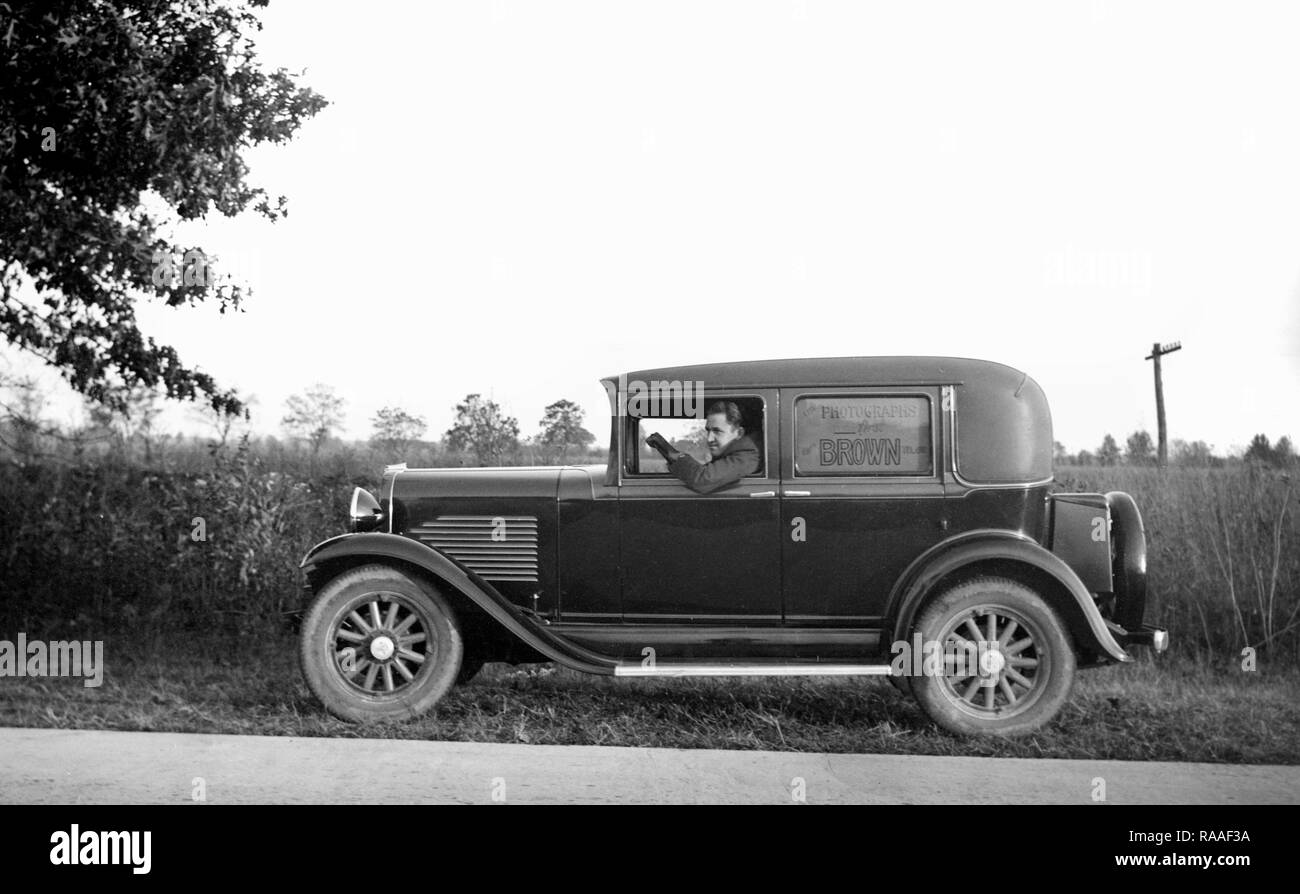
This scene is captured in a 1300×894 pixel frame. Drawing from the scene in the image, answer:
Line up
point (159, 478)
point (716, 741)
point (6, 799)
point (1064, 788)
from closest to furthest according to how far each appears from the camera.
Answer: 1. point (6, 799)
2. point (1064, 788)
3. point (716, 741)
4. point (159, 478)

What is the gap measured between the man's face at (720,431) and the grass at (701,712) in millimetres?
1538

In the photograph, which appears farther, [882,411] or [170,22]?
[170,22]

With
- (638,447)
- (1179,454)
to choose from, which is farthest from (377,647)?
(1179,454)

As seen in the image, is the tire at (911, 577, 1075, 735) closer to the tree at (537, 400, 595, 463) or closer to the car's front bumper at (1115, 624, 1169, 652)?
the car's front bumper at (1115, 624, 1169, 652)

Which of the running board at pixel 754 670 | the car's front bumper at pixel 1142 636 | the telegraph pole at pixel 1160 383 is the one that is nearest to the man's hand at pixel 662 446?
the running board at pixel 754 670

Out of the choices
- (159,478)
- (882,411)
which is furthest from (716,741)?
(159,478)

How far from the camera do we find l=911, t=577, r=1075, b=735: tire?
19.2ft

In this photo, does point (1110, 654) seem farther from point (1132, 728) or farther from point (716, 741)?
point (716, 741)

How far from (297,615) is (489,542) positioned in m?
1.22

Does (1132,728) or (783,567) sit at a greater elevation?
(783,567)

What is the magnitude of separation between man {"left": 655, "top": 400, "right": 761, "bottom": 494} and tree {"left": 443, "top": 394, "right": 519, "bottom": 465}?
4493mm

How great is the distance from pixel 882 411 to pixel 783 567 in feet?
3.38

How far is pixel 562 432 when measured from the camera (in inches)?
395

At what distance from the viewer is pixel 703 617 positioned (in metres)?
6.28
